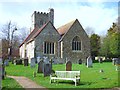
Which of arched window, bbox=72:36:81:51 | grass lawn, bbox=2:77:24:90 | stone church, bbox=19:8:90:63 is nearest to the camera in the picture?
grass lawn, bbox=2:77:24:90

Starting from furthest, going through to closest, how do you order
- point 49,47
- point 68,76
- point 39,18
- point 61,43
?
point 39,18, point 49,47, point 61,43, point 68,76

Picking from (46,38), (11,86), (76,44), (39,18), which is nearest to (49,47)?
(46,38)

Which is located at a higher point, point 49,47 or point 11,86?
point 49,47

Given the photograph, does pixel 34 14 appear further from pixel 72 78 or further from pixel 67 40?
pixel 72 78

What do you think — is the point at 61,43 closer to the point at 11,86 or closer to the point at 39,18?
the point at 39,18

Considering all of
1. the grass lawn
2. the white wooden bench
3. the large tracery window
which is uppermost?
the large tracery window

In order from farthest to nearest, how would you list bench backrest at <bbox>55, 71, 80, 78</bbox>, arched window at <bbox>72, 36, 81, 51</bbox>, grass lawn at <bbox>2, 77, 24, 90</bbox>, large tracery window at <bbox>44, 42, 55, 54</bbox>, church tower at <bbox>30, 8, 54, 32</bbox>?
1. church tower at <bbox>30, 8, 54, 32</bbox>
2. arched window at <bbox>72, 36, 81, 51</bbox>
3. large tracery window at <bbox>44, 42, 55, 54</bbox>
4. bench backrest at <bbox>55, 71, 80, 78</bbox>
5. grass lawn at <bbox>2, 77, 24, 90</bbox>

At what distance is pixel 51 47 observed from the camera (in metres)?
44.1

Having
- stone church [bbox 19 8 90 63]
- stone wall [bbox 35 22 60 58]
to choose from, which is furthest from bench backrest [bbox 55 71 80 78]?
stone wall [bbox 35 22 60 58]

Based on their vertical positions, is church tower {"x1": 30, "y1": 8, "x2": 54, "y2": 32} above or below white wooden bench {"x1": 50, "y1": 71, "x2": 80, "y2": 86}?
above

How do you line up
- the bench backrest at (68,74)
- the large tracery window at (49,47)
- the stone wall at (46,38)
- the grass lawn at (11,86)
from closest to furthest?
the grass lawn at (11,86) → the bench backrest at (68,74) → the stone wall at (46,38) → the large tracery window at (49,47)

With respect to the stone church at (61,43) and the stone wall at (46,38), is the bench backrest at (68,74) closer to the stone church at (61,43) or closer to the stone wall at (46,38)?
the stone church at (61,43)

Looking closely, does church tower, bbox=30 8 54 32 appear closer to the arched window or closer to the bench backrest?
the arched window

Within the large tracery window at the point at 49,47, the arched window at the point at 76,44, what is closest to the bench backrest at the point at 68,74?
the large tracery window at the point at 49,47
